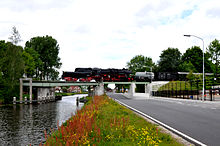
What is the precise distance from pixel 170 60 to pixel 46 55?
5324cm

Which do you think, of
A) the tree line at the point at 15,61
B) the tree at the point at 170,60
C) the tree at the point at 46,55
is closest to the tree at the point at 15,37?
the tree line at the point at 15,61

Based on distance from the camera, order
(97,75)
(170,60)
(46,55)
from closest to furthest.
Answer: (97,75) → (46,55) → (170,60)

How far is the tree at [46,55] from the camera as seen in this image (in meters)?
80.3

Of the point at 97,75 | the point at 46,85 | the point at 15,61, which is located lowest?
the point at 46,85

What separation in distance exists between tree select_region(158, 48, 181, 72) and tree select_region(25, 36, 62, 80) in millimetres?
46723

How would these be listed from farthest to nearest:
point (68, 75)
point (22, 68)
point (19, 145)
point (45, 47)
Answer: point (45, 47) < point (68, 75) < point (22, 68) < point (19, 145)

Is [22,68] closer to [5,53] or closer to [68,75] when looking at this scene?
[5,53]

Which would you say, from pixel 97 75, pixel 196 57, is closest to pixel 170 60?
pixel 196 57

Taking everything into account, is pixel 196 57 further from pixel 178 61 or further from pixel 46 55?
pixel 46 55

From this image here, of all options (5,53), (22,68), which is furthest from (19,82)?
(5,53)

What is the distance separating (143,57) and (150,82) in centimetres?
4583

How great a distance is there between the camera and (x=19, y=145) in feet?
46.6

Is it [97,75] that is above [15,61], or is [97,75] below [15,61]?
below

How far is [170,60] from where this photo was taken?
102250 millimetres
